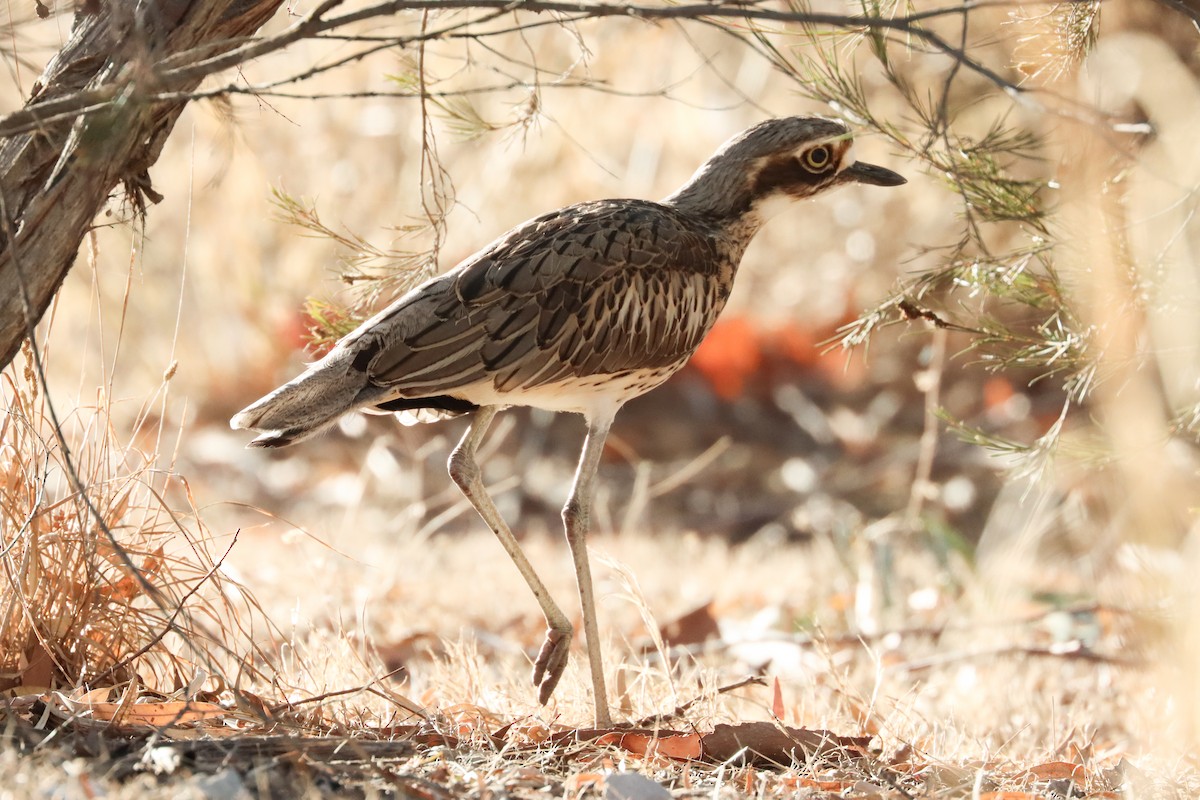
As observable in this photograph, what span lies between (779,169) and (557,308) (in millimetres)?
886

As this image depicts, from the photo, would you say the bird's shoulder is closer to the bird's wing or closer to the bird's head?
the bird's wing

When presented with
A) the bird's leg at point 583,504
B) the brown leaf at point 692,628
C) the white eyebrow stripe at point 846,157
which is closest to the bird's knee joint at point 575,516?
the bird's leg at point 583,504

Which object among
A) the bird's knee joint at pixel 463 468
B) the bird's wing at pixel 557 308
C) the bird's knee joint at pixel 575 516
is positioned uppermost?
the bird's wing at pixel 557 308

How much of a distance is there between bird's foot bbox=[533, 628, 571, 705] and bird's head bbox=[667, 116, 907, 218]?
1.37m

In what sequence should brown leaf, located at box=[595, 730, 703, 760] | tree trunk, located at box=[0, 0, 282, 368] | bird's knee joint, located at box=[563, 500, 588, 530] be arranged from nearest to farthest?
1. tree trunk, located at box=[0, 0, 282, 368]
2. brown leaf, located at box=[595, 730, 703, 760]
3. bird's knee joint, located at box=[563, 500, 588, 530]

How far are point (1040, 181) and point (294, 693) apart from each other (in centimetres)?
243

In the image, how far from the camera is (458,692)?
11.7ft

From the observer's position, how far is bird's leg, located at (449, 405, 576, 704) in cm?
343

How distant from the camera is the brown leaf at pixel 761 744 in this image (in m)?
2.90

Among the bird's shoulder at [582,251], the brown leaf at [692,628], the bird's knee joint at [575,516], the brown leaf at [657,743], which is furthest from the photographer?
the brown leaf at [692,628]

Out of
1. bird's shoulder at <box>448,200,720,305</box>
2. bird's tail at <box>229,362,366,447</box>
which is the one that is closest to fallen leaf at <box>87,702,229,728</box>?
bird's tail at <box>229,362,366,447</box>

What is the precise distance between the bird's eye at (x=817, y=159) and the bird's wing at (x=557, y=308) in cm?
38

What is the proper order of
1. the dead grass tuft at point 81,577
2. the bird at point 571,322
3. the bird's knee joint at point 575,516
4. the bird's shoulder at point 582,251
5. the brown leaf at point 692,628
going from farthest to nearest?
the brown leaf at point 692,628
the bird's knee joint at point 575,516
the bird's shoulder at point 582,251
the bird at point 571,322
the dead grass tuft at point 81,577

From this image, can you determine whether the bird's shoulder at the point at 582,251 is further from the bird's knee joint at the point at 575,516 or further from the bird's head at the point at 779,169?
the bird's knee joint at the point at 575,516
